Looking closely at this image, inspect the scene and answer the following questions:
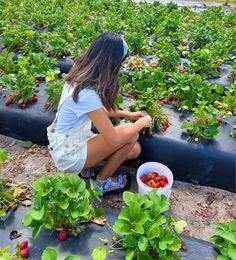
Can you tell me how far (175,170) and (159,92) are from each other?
899mm

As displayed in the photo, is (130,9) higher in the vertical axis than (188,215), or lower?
higher

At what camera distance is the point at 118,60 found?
246 cm

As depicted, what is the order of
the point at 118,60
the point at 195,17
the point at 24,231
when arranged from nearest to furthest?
the point at 24,231
the point at 118,60
the point at 195,17

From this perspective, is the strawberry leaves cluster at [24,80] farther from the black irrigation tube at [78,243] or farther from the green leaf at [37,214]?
the green leaf at [37,214]

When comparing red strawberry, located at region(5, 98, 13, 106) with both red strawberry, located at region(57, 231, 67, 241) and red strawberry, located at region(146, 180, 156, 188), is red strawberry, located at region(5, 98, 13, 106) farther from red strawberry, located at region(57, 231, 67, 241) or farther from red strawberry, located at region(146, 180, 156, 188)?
red strawberry, located at region(57, 231, 67, 241)

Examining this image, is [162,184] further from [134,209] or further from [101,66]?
[101,66]

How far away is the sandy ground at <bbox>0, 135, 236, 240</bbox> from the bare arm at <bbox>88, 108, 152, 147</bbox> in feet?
2.39

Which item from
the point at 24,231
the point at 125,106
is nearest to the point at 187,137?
the point at 125,106

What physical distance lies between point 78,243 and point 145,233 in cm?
51

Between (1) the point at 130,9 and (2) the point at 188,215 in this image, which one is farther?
(1) the point at 130,9

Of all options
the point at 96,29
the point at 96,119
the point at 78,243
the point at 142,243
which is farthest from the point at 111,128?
the point at 96,29

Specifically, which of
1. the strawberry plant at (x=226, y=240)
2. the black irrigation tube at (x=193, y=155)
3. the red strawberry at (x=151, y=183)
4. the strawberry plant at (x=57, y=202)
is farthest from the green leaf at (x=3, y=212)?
the black irrigation tube at (x=193, y=155)

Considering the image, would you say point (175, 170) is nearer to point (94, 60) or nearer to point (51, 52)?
point (94, 60)

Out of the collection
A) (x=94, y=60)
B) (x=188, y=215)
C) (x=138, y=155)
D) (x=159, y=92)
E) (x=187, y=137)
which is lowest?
(x=188, y=215)
